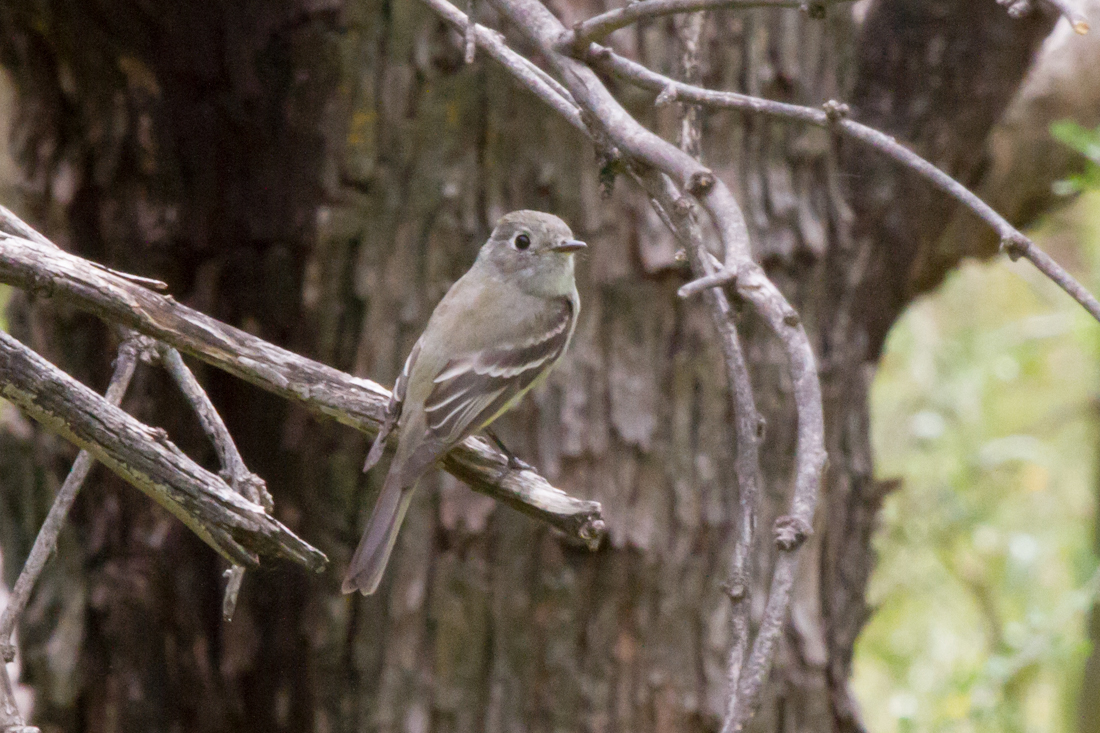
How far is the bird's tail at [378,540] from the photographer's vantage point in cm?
247

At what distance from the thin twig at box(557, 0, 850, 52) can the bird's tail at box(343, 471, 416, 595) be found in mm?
1244

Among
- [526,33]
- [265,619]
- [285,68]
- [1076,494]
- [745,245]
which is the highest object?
[1076,494]

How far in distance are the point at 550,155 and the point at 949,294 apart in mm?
5765

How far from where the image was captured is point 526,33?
75.0 inches

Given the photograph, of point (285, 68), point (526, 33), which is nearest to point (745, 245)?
point (526, 33)

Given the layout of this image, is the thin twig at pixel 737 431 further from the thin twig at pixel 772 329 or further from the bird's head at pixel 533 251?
the bird's head at pixel 533 251

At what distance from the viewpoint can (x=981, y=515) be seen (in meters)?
6.05

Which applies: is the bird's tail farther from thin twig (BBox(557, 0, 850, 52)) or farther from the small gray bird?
thin twig (BBox(557, 0, 850, 52))

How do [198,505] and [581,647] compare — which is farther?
[581,647]

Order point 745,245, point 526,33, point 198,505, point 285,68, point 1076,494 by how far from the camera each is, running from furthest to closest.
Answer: point 1076,494
point 285,68
point 526,33
point 198,505
point 745,245

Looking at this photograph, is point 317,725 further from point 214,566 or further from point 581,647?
point 581,647

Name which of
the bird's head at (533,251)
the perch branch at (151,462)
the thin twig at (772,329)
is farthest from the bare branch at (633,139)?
the bird's head at (533,251)

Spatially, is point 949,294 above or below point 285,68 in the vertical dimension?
above

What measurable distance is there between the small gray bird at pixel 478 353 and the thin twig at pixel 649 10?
95cm
